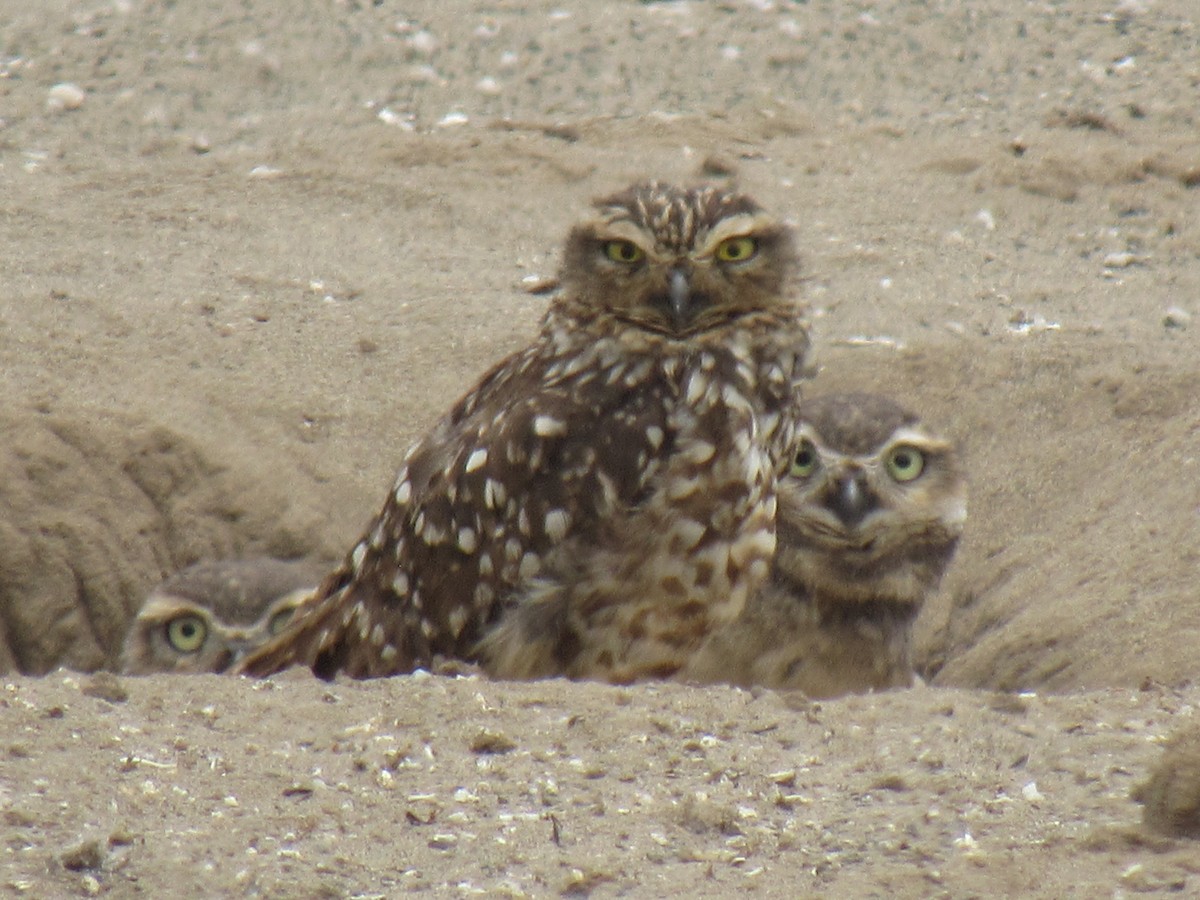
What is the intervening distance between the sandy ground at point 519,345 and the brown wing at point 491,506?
802mm

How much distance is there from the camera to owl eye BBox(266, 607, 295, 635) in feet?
18.6

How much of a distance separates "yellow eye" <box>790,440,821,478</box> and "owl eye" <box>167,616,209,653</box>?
6.38 feet

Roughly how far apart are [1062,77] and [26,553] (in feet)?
16.5

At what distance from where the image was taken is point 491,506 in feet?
14.4

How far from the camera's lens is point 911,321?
6.61 m

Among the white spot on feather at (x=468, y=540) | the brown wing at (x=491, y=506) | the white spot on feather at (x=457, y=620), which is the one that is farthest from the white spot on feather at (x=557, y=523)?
the white spot on feather at (x=457, y=620)

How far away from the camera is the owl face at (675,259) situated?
4.62 m

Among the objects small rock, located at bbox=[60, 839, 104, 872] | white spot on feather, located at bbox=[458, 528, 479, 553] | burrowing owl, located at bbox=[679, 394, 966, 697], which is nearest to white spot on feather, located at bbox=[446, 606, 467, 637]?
white spot on feather, located at bbox=[458, 528, 479, 553]

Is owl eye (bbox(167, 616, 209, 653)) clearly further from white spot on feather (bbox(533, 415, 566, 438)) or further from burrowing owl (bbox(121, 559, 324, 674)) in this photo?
white spot on feather (bbox(533, 415, 566, 438))

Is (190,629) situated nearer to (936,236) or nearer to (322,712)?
(322,712)

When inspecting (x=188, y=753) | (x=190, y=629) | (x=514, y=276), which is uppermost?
(x=514, y=276)

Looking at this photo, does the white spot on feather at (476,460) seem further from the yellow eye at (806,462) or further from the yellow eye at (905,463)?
the yellow eye at (905,463)

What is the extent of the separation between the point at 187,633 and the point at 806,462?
2062mm

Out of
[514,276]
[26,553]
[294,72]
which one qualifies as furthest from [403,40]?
[26,553]
